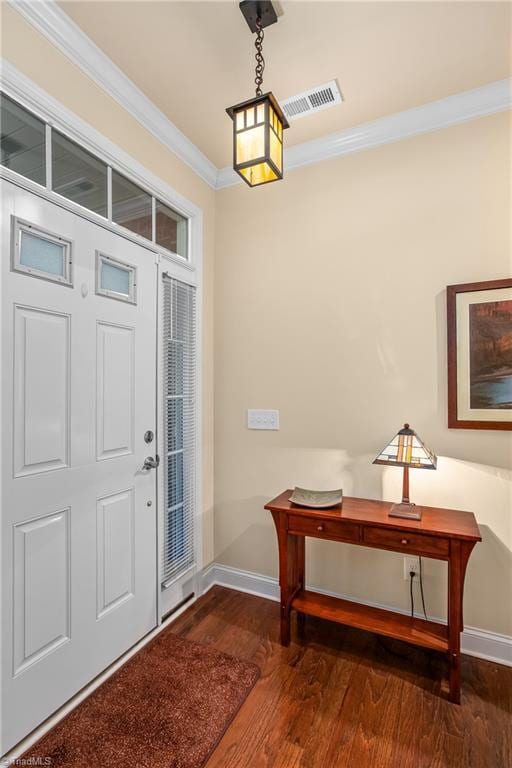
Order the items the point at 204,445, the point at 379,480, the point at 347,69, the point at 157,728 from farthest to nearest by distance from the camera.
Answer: the point at 204,445, the point at 379,480, the point at 347,69, the point at 157,728

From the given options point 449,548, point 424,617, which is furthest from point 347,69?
point 424,617

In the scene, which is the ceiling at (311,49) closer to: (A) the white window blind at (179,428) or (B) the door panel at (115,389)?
(A) the white window blind at (179,428)

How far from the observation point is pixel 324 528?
1.96 m

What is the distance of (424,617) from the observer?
210 centimetres

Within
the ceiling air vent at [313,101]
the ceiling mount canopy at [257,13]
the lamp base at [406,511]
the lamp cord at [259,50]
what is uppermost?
the ceiling air vent at [313,101]

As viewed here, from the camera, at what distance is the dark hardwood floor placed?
1.45 meters

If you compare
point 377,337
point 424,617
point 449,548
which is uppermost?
point 377,337

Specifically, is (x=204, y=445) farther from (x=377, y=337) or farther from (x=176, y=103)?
(x=176, y=103)

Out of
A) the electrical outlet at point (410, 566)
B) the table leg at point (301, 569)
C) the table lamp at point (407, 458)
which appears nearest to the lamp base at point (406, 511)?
the table lamp at point (407, 458)

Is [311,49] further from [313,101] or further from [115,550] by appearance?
[115,550]

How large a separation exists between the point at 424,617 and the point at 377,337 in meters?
1.58

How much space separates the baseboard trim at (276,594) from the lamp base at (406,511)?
2.29 feet

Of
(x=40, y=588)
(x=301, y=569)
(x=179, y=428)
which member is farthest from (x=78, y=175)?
(x=301, y=569)

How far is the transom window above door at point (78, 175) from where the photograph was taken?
58.5 inches
